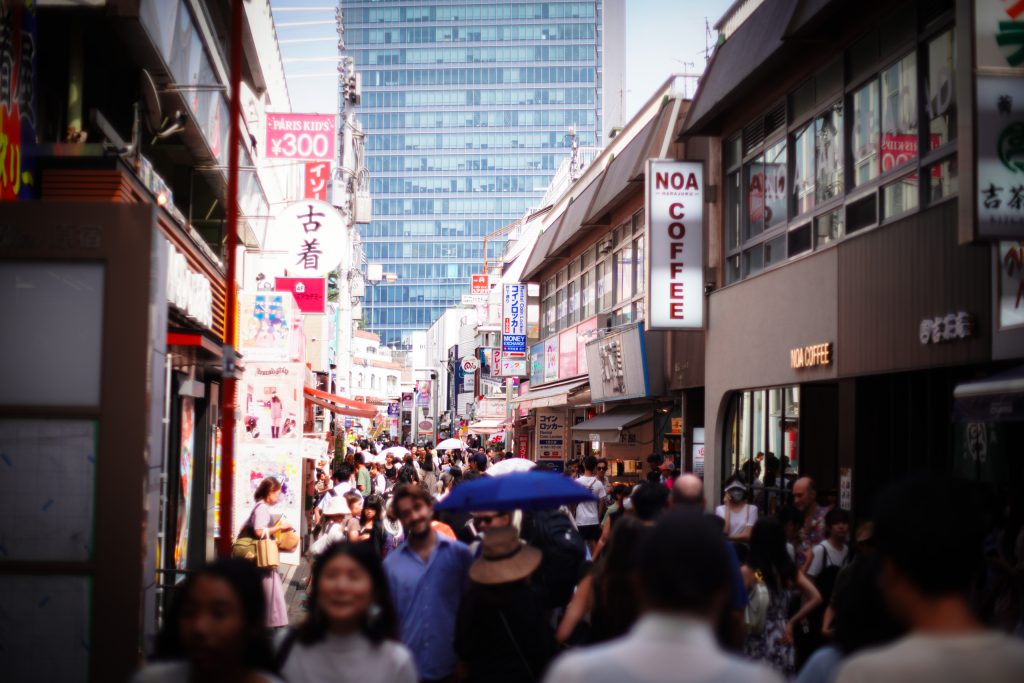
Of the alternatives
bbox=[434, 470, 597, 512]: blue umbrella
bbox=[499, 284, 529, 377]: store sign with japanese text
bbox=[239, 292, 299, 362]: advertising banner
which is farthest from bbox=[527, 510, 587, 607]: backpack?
bbox=[499, 284, 529, 377]: store sign with japanese text

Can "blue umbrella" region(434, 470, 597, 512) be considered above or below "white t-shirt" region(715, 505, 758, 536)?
above

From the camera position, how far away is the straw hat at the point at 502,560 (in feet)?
21.5

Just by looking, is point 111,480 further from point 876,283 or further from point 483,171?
point 483,171

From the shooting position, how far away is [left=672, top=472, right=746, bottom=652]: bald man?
541 centimetres

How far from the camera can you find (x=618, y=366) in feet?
82.9

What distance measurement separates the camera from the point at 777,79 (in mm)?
17125

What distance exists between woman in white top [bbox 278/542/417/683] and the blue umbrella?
10.2 ft

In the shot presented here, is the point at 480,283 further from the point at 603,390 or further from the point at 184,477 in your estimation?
the point at 184,477

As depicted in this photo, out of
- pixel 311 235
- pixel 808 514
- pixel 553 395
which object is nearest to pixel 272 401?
pixel 311 235

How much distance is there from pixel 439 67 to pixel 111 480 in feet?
543

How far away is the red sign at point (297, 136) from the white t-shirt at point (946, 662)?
2418 centimetres

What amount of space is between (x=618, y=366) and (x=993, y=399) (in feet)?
52.6

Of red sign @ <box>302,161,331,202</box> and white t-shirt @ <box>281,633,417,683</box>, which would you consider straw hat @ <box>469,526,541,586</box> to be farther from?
red sign @ <box>302,161,331,202</box>

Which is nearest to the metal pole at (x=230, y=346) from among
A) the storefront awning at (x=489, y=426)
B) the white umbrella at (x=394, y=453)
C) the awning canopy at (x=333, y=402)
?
the awning canopy at (x=333, y=402)
